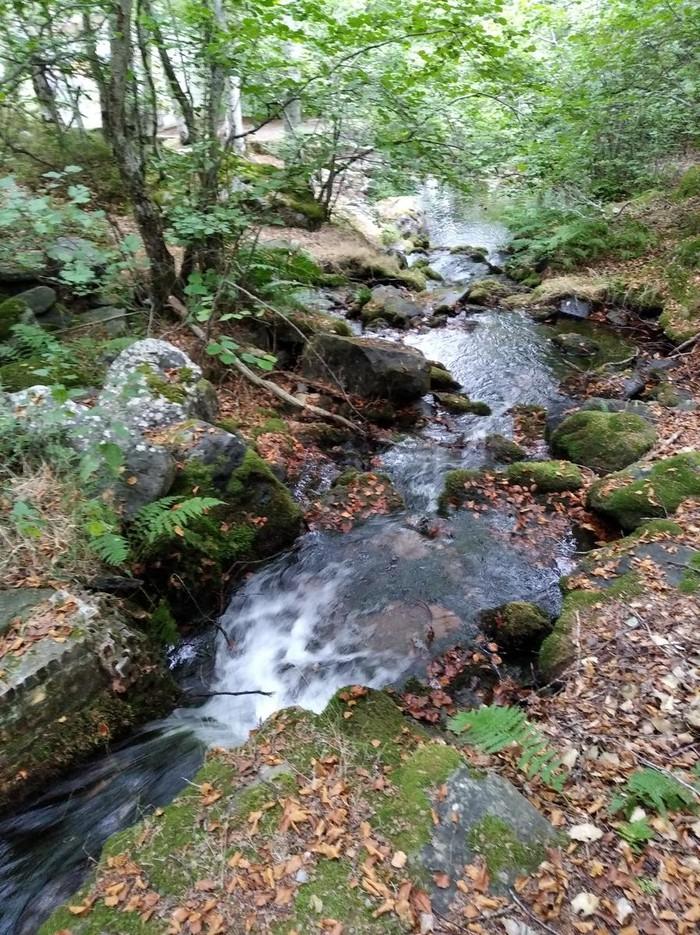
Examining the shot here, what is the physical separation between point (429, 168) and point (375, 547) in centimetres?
633

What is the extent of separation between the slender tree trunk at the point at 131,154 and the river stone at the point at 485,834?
7.12m

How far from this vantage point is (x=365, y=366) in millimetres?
8766

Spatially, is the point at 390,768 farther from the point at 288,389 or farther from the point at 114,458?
the point at 288,389

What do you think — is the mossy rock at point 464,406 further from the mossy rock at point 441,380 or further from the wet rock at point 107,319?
the wet rock at point 107,319

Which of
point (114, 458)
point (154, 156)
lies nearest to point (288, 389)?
point (154, 156)

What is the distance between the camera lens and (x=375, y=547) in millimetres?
6348

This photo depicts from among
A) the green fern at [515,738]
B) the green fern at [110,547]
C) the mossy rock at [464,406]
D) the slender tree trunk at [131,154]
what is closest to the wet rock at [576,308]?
the mossy rock at [464,406]

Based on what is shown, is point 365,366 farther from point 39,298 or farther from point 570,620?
point 570,620

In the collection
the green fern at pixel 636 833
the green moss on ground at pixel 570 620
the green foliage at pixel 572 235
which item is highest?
the green foliage at pixel 572 235

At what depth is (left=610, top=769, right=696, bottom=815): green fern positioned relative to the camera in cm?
275

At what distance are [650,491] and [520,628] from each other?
7.86ft

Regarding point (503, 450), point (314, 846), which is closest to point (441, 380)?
point (503, 450)

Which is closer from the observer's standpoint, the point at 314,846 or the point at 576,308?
the point at 314,846

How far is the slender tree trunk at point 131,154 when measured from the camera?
568 cm
